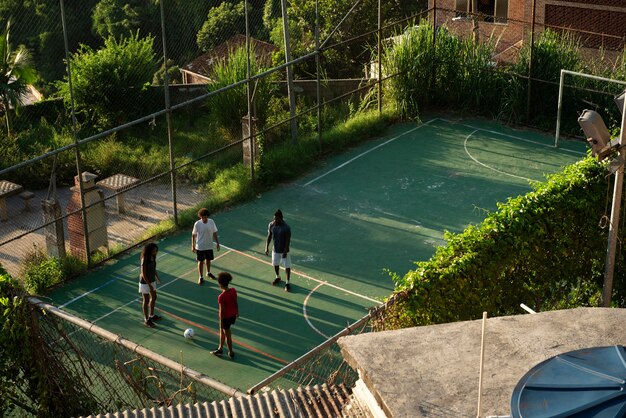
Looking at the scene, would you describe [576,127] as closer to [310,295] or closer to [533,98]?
[533,98]

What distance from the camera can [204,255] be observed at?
1762 centimetres

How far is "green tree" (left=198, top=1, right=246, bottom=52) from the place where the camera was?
2717 centimetres

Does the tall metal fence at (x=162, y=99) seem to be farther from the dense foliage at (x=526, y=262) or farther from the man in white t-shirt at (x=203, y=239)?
the dense foliage at (x=526, y=262)

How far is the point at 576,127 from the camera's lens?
23.6 m

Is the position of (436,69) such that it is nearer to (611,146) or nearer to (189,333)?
(189,333)

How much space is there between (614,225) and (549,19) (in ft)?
61.1

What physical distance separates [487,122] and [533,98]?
125cm

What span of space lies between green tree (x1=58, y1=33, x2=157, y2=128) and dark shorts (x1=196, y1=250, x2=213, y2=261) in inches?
421

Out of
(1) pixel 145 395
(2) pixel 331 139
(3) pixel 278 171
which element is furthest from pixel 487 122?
(1) pixel 145 395

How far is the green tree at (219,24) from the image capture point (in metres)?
27.2

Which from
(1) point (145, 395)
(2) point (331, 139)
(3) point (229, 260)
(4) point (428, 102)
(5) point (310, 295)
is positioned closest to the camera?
(1) point (145, 395)

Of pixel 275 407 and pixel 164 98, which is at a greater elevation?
pixel 275 407

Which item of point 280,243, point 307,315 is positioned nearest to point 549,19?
point 280,243

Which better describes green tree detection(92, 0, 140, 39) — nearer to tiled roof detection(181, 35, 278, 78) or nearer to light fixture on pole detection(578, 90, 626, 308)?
tiled roof detection(181, 35, 278, 78)
